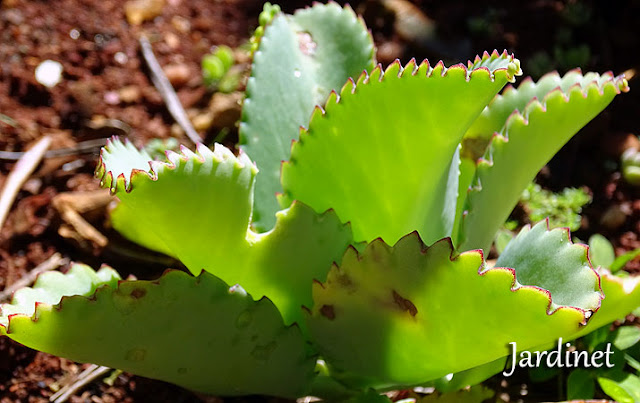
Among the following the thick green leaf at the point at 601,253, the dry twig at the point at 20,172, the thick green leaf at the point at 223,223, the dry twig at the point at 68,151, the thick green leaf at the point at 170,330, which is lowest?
the thick green leaf at the point at 170,330

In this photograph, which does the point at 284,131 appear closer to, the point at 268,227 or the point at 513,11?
the point at 268,227

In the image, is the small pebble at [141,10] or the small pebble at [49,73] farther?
the small pebble at [141,10]

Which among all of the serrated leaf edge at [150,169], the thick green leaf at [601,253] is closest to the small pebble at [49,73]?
the serrated leaf edge at [150,169]

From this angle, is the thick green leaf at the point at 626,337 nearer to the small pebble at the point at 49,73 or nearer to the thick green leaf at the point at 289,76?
the thick green leaf at the point at 289,76

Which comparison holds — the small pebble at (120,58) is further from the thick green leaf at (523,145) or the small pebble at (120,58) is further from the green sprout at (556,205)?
the thick green leaf at (523,145)

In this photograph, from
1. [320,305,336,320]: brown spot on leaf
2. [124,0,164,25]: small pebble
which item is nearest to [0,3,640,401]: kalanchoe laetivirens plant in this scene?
[320,305,336,320]: brown spot on leaf

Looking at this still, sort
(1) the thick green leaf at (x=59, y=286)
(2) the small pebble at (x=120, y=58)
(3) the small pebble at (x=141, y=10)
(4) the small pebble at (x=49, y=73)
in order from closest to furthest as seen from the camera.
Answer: (1) the thick green leaf at (x=59, y=286) < (4) the small pebble at (x=49, y=73) < (2) the small pebble at (x=120, y=58) < (3) the small pebble at (x=141, y=10)

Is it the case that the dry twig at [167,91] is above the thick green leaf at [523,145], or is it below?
above

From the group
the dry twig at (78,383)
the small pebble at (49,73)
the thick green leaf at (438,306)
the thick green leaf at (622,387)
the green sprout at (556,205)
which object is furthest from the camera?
the small pebble at (49,73)
